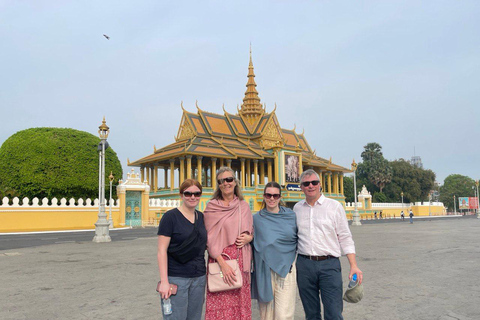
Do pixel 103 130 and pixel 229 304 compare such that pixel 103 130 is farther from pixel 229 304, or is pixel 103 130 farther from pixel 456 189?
pixel 456 189

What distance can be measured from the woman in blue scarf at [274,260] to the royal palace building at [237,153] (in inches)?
1361

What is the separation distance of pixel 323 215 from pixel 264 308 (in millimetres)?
984

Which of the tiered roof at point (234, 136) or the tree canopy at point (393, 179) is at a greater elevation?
the tiered roof at point (234, 136)

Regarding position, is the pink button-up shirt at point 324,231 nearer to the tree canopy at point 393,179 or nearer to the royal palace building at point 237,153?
the royal palace building at point 237,153

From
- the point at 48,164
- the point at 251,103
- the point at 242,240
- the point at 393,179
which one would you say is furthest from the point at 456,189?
the point at 242,240

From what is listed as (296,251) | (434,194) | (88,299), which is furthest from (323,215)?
(434,194)

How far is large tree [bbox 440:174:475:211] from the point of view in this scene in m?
96.1

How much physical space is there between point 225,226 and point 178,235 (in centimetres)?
44

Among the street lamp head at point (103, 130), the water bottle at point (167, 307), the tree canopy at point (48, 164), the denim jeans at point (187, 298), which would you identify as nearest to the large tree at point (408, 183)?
the tree canopy at point (48, 164)

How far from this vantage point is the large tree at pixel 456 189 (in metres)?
96.1

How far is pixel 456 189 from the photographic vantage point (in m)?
97.2

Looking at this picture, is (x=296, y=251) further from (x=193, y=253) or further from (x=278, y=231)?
(x=193, y=253)

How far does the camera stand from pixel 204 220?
3.47m

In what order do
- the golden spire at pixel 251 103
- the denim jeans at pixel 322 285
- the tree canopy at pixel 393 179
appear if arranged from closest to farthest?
the denim jeans at pixel 322 285 → the golden spire at pixel 251 103 → the tree canopy at pixel 393 179
